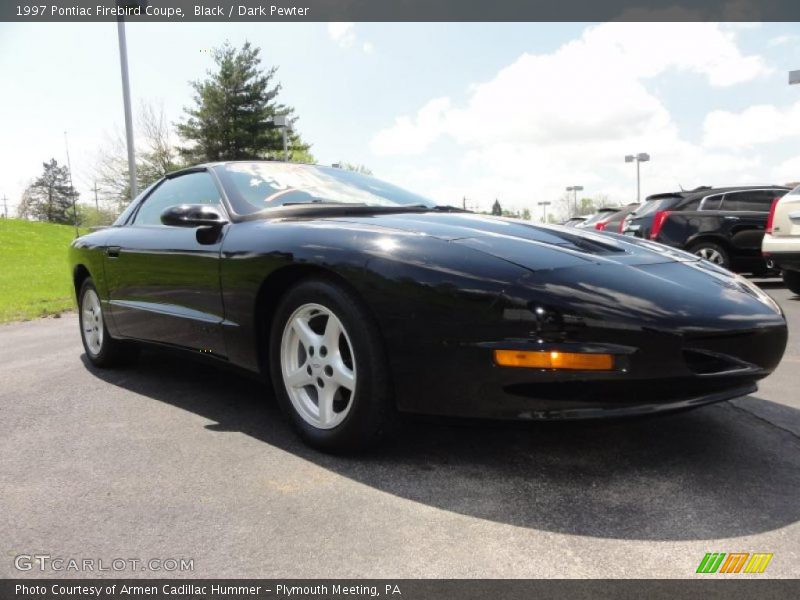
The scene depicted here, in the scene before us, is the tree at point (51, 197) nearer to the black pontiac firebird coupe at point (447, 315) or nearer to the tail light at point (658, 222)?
the tail light at point (658, 222)

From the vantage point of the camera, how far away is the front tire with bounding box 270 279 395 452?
2.38 metres

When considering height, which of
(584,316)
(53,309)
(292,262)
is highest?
(292,262)

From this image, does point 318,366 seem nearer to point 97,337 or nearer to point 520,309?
point 520,309

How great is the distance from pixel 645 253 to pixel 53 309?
28.3 feet

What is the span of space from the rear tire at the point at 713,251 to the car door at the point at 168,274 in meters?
7.73

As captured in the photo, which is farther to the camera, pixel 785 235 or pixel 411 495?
pixel 785 235

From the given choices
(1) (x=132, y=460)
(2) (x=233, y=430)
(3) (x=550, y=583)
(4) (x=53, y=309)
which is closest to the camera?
(3) (x=550, y=583)

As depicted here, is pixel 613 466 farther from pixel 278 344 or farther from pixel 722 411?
pixel 278 344

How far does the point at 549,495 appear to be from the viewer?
84.4 inches

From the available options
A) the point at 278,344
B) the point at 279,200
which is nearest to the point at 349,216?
the point at 279,200

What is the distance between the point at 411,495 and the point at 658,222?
8386 mm

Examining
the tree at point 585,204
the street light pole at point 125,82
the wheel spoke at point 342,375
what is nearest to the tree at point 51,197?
the tree at point 585,204

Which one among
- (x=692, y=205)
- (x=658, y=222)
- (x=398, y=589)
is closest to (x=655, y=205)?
(x=692, y=205)

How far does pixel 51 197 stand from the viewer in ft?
253
